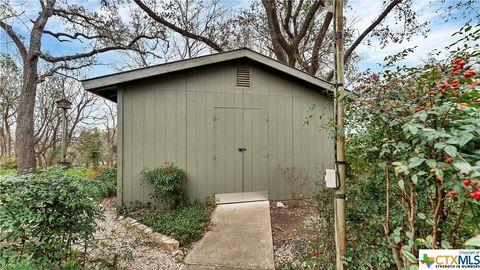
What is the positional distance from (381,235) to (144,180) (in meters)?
4.06

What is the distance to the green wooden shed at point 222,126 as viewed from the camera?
444 cm

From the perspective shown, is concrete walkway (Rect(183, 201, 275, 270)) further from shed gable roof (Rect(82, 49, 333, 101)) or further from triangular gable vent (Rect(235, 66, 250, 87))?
shed gable roof (Rect(82, 49, 333, 101))

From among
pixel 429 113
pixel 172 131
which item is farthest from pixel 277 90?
pixel 429 113

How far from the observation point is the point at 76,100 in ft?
40.0

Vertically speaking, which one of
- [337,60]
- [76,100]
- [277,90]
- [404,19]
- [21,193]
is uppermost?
[404,19]

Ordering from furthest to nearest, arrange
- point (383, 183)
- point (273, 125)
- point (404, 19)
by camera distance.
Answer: point (404, 19), point (273, 125), point (383, 183)

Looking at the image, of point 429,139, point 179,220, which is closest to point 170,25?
point 179,220

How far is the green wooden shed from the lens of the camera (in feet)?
14.6

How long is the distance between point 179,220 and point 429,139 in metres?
3.70

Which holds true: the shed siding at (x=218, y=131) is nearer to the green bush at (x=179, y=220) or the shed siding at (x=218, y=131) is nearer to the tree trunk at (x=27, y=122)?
the green bush at (x=179, y=220)

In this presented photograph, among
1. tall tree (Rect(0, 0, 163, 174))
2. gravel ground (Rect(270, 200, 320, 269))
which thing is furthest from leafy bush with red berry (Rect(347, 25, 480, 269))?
tall tree (Rect(0, 0, 163, 174))

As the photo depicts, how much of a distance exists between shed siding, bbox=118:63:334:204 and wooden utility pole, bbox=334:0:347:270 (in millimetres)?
2901

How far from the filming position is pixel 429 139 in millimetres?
838

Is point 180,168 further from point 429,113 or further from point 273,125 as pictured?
point 429,113
